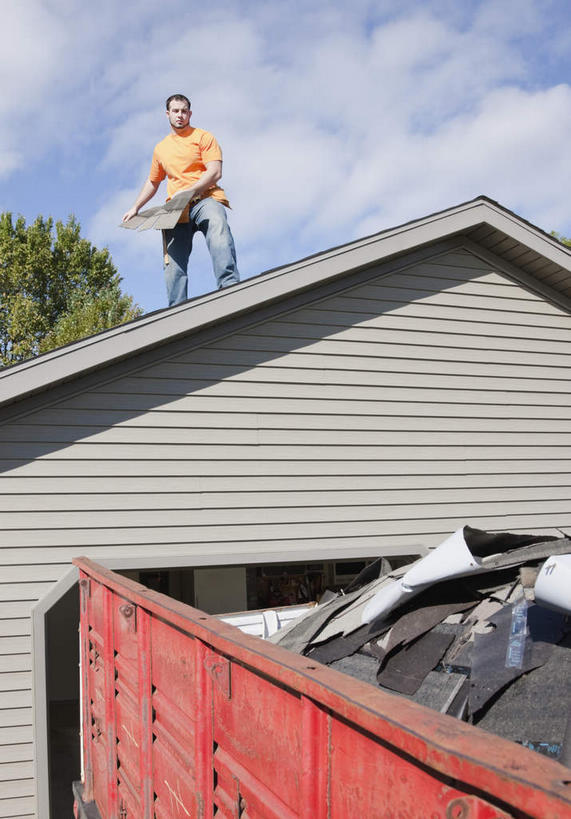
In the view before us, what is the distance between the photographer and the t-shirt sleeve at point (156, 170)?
9.23 meters

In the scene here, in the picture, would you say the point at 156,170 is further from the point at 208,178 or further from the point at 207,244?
the point at 207,244

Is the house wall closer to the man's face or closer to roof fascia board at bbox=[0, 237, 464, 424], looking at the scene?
roof fascia board at bbox=[0, 237, 464, 424]

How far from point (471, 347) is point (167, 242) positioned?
3.46m

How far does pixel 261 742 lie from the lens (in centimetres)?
234

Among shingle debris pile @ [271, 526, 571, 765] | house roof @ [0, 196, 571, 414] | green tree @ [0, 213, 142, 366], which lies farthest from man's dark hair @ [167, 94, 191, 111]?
A: green tree @ [0, 213, 142, 366]

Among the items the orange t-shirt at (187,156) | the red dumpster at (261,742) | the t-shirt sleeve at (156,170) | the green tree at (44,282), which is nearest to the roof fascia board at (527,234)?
the orange t-shirt at (187,156)

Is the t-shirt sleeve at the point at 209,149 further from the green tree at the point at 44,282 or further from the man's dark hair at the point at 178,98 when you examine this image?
the green tree at the point at 44,282

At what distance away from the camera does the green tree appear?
132 feet

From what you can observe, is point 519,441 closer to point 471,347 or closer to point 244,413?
point 471,347

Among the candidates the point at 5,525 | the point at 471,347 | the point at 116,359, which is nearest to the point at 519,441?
the point at 471,347

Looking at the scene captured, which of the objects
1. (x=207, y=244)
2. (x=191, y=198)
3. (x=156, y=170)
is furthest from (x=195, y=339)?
(x=156, y=170)

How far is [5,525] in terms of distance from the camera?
21.6ft

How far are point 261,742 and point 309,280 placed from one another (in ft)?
18.2

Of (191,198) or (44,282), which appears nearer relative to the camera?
(191,198)
